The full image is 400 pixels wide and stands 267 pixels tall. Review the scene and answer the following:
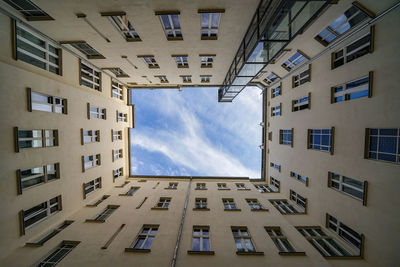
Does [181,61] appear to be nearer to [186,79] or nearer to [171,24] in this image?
[186,79]

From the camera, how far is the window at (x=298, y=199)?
54.0 ft

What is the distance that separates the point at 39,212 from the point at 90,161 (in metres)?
6.38

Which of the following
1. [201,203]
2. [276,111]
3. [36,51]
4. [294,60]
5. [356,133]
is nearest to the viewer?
[356,133]

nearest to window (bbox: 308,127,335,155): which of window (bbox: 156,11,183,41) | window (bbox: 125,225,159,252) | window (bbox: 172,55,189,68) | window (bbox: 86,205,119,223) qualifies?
window (bbox: 156,11,183,41)

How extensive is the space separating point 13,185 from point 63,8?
13.5 m

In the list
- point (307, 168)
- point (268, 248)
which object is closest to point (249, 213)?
point (268, 248)

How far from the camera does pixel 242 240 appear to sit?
466 inches

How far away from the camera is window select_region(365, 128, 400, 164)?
28.9 ft

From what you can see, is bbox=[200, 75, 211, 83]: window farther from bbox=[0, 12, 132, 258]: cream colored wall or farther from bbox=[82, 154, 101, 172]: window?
bbox=[82, 154, 101, 172]: window

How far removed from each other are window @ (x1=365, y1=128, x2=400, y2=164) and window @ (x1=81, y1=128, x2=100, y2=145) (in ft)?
83.0

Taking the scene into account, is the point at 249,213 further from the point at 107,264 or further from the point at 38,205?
the point at 38,205

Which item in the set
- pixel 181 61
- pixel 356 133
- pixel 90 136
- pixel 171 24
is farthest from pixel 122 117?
pixel 356 133

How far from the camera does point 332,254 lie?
38.3ft

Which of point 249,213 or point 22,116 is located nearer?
point 22,116
